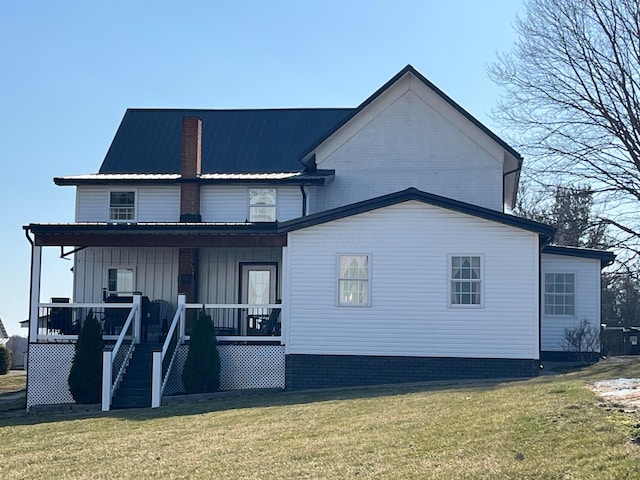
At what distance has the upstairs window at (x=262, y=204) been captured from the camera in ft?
90.6

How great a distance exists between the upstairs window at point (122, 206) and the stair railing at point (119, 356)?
5.33m

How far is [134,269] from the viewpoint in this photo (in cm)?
2734

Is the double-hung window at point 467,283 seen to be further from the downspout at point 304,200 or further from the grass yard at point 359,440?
the downspout at point 304,200

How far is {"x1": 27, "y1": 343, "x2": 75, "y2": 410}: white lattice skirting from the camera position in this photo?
73.2ft

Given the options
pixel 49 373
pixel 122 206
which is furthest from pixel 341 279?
pixel 122 206

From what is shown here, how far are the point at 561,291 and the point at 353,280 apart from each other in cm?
785

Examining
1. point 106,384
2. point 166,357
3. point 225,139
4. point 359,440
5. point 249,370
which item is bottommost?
point 359,440

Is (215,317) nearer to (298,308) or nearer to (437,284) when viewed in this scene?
(298,308)

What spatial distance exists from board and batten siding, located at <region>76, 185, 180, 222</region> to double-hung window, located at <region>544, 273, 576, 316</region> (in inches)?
440

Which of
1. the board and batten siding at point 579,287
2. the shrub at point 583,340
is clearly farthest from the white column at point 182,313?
the shrub at point 583,340

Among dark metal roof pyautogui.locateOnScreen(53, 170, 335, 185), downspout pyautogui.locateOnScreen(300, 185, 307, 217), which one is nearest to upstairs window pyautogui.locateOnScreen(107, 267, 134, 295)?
dark metal roof pyautogui.locateOnScreen(53, 170, 335, 185)

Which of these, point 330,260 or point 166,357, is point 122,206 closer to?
point 166,357

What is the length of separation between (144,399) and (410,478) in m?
11.8

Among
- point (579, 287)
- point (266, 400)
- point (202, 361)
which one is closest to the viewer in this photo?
point (266, 400)
